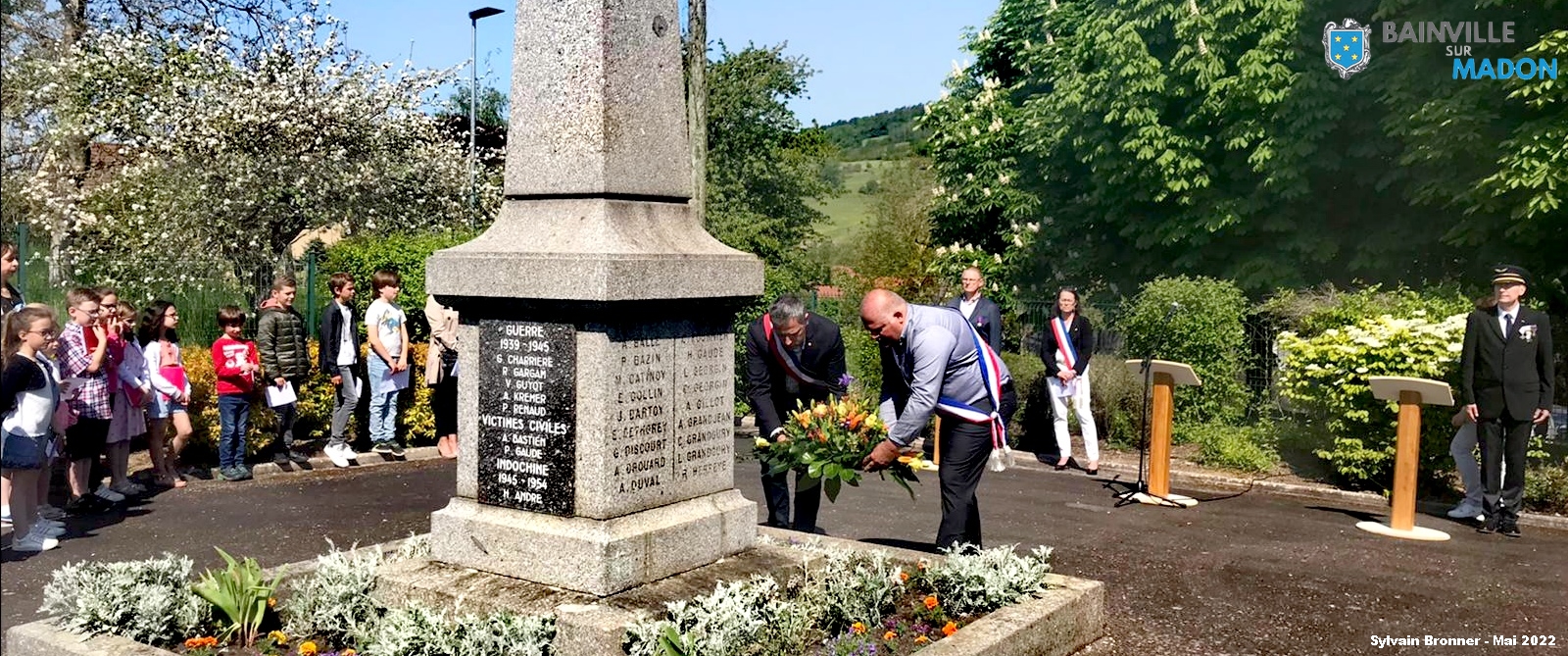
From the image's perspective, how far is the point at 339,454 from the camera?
488 inches

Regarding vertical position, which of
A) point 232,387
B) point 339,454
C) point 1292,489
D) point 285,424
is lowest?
point 1292,489

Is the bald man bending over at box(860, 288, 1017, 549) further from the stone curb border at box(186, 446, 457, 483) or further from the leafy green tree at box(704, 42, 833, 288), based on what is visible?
the leafy green tree at box(704, 42, 833, 288)

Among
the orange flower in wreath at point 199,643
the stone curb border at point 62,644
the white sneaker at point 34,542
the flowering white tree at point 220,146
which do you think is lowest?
the white sneaker at point 34,542

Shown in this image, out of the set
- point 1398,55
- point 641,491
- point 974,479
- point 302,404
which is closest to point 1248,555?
point 974,479

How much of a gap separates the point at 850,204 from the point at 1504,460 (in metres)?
74.2

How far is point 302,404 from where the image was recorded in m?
12.9

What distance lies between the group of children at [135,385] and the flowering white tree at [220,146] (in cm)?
609

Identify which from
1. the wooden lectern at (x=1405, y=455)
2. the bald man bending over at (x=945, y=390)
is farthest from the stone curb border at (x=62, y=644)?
the wooden lectern at (x=1405, y=455)

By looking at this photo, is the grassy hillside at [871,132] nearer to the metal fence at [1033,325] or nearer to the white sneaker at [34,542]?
the metal fence at [1033,325]

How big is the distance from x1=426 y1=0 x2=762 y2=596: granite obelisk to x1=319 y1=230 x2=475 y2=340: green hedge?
875cm

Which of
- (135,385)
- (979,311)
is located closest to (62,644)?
(135,385)

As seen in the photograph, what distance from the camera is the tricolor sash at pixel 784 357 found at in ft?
26.9

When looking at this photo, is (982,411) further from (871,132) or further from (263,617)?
(871,132)

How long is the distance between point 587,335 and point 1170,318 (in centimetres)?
965
